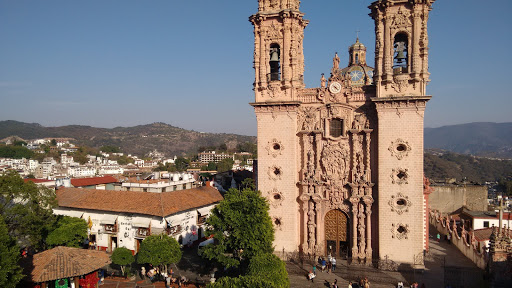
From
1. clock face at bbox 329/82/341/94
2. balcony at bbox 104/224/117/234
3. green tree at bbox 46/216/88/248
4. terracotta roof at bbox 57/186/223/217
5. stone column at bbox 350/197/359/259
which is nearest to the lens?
stone column at bbox 350/197/359/259

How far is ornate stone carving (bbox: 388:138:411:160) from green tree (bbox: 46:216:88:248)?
71.3 ft

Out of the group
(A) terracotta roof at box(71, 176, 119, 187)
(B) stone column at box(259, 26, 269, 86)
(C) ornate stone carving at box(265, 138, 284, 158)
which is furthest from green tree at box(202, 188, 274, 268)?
(A) terracotta roof at box(71, 176, 119, 187)

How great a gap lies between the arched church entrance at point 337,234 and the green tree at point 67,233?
17194 mm

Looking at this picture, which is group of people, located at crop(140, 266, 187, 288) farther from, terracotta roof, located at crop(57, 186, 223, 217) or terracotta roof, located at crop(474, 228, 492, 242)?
terracotta roof, located at crop(474, 228, 492, 242)

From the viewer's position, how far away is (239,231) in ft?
75.3

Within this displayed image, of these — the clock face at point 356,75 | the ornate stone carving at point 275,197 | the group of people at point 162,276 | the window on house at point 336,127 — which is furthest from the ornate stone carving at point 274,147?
the clock face at point 356,75

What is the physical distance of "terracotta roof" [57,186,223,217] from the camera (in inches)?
1208

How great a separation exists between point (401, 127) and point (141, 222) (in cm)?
2003

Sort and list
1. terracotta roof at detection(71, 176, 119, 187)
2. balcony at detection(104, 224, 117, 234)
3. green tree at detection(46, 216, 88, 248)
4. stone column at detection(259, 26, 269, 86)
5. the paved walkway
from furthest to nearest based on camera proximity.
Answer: terracotta roof at detection(71, 176, 119, 187), balcony at detection(104, 224, 117, 234), stone column at detection(259, 26, 269, 86), green tree at detection(46, 216, 88, 248), the paved walkway

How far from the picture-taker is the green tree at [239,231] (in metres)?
22.8

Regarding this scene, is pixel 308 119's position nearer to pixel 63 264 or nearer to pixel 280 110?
pixel 280 110

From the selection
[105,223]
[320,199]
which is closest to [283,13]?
[320,199]

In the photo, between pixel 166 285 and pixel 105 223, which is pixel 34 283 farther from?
pixel 105 223

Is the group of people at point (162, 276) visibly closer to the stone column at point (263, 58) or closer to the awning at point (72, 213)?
the awning at point (72, 213)
